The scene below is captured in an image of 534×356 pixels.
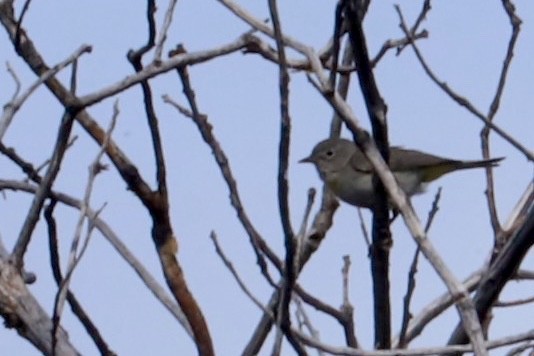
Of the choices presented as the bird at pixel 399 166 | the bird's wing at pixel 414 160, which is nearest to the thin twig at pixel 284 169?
the bird at pixel 399 166

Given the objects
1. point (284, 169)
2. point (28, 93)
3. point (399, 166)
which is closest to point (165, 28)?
point (28, 93)

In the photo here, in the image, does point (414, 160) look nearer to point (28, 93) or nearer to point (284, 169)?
point (28, 93)

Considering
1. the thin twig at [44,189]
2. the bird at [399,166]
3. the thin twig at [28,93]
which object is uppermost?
the bird at [399,166]

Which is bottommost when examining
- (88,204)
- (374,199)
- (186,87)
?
(374,199)

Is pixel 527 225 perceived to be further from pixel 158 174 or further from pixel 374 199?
pixel 158 174

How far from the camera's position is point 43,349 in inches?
128

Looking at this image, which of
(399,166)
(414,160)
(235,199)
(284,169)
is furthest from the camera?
(414,160)

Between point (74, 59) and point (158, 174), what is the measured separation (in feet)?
A: 1.34

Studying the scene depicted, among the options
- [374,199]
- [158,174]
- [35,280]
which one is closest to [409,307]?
[374,199]

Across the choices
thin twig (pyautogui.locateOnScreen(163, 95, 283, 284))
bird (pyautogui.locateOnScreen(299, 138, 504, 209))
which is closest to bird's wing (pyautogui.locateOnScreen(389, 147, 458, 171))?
bird (pyautogui.locateOnScreen(299, 138, 504, 209))

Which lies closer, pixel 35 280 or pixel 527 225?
pixel 527 225

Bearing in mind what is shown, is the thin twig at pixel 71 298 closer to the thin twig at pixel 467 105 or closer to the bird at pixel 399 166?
the thin twig at pixel 467 105

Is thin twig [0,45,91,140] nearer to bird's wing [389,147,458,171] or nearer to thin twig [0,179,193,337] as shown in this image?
→ thin twig [0,179,193,337]

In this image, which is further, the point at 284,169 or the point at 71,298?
the point at 71,298
